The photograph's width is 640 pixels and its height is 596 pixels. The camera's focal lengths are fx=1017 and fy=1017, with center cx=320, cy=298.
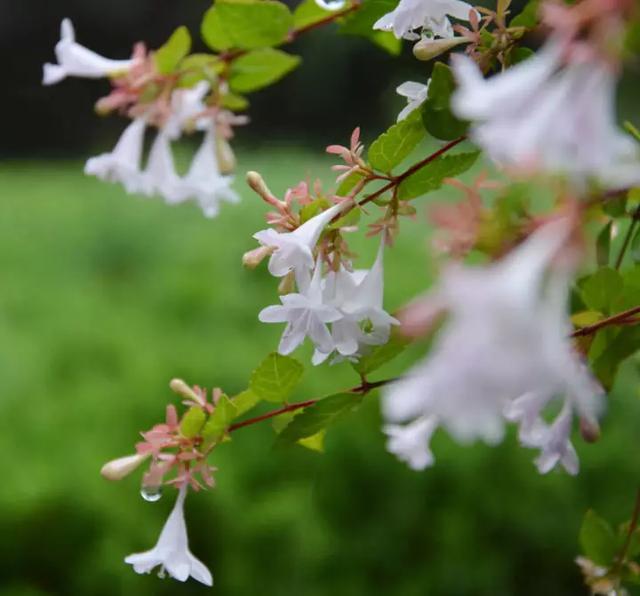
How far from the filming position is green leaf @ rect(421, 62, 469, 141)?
0.66 metres

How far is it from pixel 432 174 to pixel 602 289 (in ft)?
0.50

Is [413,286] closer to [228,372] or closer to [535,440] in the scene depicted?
[228,372]

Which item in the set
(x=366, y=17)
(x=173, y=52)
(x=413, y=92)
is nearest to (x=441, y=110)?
(x=413, y=92)

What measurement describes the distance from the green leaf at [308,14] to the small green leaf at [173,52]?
0.10 metres

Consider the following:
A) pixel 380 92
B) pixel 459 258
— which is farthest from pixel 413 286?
pixel 380 92

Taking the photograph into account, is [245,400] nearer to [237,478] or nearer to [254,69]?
[254,69]

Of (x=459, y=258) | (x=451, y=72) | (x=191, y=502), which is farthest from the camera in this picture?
(x=191, y=502)

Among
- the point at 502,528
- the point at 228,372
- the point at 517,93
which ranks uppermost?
the point at 517,93

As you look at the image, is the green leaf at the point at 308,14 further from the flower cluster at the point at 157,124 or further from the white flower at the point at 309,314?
the white flower at the point at 309,314

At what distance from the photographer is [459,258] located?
50 centimetres

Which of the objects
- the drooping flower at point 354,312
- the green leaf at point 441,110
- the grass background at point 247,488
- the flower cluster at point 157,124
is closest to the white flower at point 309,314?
the drooping flower at point 354,312

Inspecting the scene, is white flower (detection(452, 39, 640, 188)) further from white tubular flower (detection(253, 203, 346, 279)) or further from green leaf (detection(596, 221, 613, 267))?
green leaf (detection(596, 221, 613, 267))

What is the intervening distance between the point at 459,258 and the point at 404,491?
74.8 inches

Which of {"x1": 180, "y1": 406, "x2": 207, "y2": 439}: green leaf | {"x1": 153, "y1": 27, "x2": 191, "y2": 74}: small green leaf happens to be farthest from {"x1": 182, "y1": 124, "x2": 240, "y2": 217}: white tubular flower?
{"x1": 180, "y1": 406, "x2": 207, "y2": 439}: green leaf
